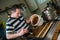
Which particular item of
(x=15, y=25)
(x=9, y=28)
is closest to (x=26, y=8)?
(x=15, y=25)

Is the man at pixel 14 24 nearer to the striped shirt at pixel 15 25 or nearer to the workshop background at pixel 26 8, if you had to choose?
the striped shirt at pixel 15 25

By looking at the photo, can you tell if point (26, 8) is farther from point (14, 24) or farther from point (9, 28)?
point (9, 28)

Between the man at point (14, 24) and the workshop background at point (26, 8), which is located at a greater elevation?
the workshop background at point (26, 8)

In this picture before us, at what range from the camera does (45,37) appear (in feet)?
4.81

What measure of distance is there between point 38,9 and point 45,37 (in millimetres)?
2139

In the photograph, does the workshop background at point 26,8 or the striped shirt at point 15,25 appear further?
the workshop background at point 26,8

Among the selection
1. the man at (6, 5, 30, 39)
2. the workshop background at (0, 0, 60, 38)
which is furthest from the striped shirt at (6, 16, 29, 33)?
the workshop background at (0, 0, 60, 38)

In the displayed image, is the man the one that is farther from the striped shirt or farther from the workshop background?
the workshop background

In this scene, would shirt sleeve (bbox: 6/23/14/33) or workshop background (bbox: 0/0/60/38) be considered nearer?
shirt sleeve (bbox: 6/23/14/33)

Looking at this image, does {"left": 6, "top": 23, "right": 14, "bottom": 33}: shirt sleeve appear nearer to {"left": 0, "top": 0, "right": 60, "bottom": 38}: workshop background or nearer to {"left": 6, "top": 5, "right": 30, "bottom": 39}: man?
{"left": 6, "top": 5, "right": 30, "bottom": 39}: man

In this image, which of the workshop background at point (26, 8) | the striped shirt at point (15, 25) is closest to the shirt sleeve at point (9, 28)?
the striped shirt at point (15, 25)

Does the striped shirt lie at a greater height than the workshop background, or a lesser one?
lesser

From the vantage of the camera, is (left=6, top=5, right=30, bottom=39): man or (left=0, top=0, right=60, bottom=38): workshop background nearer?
(left=6, top=5, right=30, bottom=39): man

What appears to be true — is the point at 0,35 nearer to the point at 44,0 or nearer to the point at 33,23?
the point at 33,23
